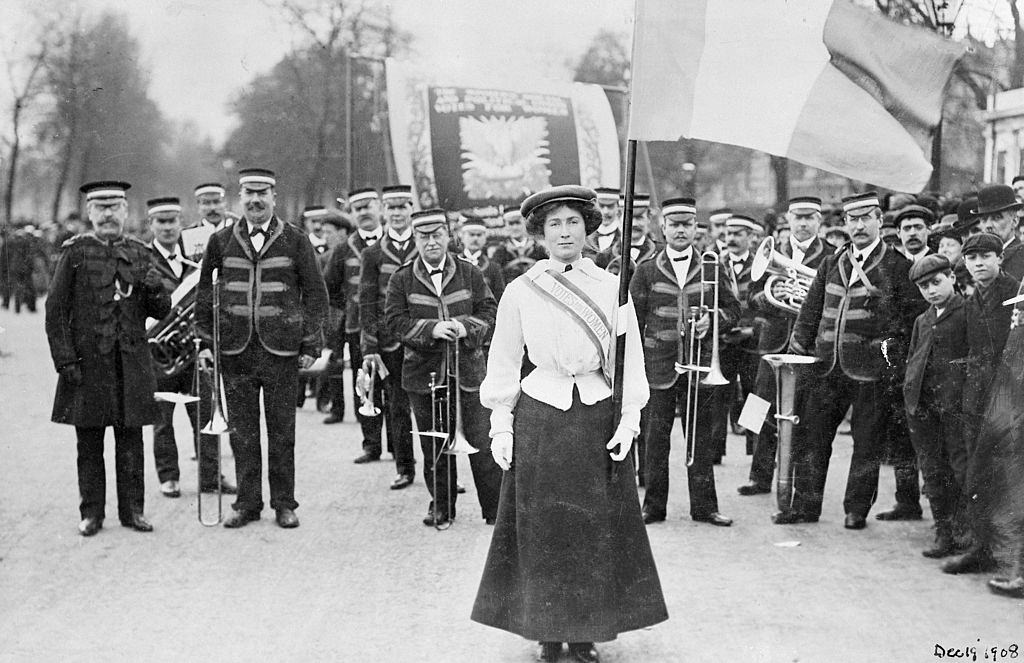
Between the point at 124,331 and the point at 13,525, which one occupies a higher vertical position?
the point at 124,331

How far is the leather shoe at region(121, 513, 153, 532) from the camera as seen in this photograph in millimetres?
7234

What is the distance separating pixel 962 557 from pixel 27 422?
911 centimetres

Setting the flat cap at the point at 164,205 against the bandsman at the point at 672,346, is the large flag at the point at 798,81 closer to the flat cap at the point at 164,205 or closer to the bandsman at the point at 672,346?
the bandsman at the point at 672,346

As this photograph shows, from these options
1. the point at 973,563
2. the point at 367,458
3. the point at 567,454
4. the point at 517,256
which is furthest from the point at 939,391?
the point at 517,256

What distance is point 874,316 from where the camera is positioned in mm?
7406

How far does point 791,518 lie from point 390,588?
10.1ft

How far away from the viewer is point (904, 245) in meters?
8.27

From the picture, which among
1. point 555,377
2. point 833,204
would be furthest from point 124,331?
point 833,204

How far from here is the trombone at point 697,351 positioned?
7.63m

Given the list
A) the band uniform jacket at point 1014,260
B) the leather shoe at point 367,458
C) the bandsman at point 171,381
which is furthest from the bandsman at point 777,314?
the bandsman at point 171,381

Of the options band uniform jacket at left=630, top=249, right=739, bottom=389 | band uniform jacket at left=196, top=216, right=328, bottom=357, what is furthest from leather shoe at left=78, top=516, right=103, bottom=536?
band uniform jacket at left=630, top=249, right=739, bottom=389

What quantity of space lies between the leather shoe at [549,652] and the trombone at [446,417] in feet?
7.90

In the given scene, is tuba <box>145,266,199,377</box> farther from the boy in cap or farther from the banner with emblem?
the banner with emblem

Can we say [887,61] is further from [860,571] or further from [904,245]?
[904,245]
